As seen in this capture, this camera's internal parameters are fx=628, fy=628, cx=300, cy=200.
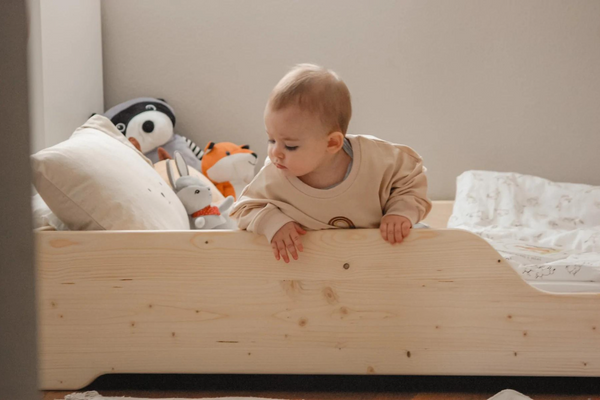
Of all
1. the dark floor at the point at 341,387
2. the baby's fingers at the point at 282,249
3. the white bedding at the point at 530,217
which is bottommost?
the dark floor at the point at 341,387

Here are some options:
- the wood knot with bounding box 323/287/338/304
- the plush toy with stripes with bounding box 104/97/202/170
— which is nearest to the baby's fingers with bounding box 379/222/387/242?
the wood knot with bounding box 323/287/338/304

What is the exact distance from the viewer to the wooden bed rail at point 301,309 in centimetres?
121

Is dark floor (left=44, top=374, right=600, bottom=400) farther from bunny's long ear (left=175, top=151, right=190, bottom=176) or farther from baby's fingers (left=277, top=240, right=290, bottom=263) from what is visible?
bunny's long ear (left=175, top=151, right=190, bottom=176)

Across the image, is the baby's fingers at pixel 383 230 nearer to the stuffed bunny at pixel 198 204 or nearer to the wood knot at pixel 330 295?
the wood knot at pixel 330 295

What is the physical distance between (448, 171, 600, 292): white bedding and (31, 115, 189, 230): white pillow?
817 mm

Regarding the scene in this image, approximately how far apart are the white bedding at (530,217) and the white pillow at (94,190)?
2.68 feet

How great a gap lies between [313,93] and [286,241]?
28 cm

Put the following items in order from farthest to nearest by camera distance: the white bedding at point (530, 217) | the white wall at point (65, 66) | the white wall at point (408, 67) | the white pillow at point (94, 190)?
the white wall at point (408, 67), the white wall at point (65, 66), the white bedding at point (530, 217), the white pillow at point (94, 190)

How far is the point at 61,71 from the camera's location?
2.05m

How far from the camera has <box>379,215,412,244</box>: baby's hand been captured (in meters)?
1.19

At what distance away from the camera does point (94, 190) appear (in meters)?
1.26

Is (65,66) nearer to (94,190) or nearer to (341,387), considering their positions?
(94,190)

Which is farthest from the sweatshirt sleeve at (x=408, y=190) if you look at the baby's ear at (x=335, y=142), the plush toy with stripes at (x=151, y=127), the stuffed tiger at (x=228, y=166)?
the plush toy with stripes at (x=151, y=127)

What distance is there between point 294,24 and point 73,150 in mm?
Result: 1400
